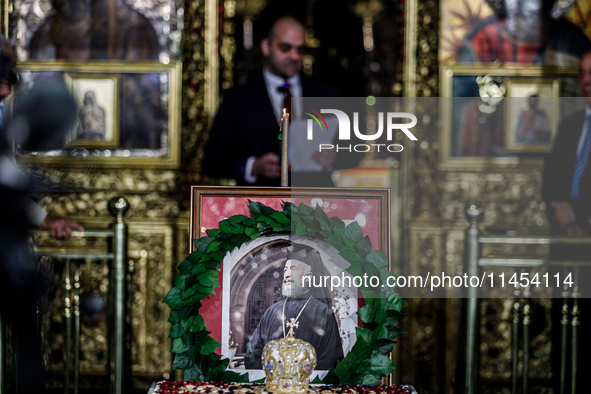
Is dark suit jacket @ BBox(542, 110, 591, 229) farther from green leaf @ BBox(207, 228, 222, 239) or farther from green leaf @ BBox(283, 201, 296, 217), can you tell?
green leaf @ BBox(207, 228, 222, 239)

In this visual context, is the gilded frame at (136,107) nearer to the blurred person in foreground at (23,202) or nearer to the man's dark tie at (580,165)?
the blurred person in foreground at (23,202)

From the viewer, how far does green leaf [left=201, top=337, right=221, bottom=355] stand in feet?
4.85

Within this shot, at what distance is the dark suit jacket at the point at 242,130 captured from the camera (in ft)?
12.0

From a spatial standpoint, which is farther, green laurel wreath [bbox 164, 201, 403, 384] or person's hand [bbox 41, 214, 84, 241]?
person's hand [bbox 41, 214, 84, 241]

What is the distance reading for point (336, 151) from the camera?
3.25 metres

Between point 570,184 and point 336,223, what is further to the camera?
point 570,184

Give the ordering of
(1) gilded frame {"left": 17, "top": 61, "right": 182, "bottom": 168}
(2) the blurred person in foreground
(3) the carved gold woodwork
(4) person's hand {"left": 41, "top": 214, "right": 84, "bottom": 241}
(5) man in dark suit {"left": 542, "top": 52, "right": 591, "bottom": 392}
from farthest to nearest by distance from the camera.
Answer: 1. (1) gilded frame {"left": 17, "top": 61, "right": 182, "bottom": 168}
2. (3) the carved gold woodwork
3. (5) man in dark suit {"left": 542, "top": 52, "right": 591, "bottom": 392}
4. (4) person's hand {"left": 41, "top": 214, "right": 84, "bottom": 241}
5. (2) the blurred person in foreground

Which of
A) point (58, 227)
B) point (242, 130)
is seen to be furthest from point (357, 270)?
point (242, 130)

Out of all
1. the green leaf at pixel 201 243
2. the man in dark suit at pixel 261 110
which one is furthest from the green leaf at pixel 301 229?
the man in dark suit at pixel 261 110

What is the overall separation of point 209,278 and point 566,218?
304 cm

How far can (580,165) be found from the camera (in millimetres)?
3865

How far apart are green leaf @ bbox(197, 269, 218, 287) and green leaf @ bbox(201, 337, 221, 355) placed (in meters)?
0.13

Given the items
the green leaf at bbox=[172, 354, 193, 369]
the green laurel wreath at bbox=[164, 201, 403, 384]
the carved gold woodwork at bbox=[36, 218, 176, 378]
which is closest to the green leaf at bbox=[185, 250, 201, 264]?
the green laurel wreath at bbox=[164, 201, 403, 384]

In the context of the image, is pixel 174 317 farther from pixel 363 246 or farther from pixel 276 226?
pixel 363 246
